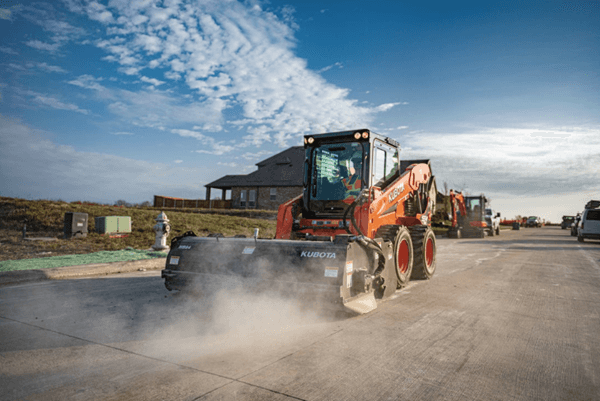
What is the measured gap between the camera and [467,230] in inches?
1150

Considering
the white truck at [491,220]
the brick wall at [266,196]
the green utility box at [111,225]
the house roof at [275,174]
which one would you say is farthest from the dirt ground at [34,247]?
the white truck at [491,220]

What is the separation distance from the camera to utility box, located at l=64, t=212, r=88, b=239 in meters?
12.0

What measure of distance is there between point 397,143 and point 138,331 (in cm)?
579

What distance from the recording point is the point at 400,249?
704cm

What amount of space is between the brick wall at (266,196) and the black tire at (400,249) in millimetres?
26790

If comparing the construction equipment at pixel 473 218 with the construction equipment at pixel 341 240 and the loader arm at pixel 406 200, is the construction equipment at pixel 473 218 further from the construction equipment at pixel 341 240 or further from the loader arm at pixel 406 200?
the construction equipment at pixel 341 240

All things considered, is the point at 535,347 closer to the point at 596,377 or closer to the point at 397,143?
the point at 596,377

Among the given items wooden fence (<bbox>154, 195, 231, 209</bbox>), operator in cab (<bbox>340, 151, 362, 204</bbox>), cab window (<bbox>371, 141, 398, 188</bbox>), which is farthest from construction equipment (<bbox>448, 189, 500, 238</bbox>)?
operator in cab (<bbox>340, 151, 362, 204</bbox>)

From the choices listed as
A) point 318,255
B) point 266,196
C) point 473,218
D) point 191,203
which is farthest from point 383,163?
point 191,203

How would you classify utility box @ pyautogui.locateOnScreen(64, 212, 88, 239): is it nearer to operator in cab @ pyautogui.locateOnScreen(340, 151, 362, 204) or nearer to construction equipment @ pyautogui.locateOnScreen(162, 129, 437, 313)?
construction equipment @ pyautogui.locateOnScreen(162, 129, 437, 313)

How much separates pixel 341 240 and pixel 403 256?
8.81 ft

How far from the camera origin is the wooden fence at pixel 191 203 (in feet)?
124

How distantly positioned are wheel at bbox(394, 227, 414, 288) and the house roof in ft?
88.5

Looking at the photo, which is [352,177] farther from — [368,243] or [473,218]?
[473,218]
